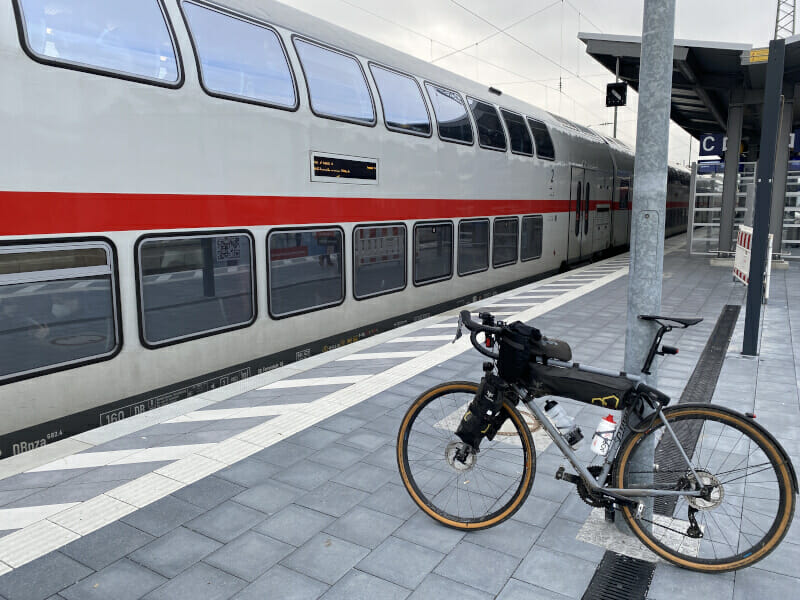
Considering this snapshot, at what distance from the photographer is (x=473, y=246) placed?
10.7 metres

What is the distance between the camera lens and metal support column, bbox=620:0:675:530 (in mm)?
3109

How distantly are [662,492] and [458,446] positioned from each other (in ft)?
3.51

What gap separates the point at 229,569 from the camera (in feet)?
10.1

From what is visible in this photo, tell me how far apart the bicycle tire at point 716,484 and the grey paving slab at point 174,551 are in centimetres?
213

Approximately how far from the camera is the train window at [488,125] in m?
10.4

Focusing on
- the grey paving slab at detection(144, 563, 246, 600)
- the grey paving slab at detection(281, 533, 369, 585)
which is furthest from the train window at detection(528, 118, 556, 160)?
the grey paving slab at detection(144, 563, 246, 600)

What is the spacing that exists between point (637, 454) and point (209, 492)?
8.01ft

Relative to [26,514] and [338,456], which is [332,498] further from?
[26,514]

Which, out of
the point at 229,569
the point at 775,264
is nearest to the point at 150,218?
the point at 229,569

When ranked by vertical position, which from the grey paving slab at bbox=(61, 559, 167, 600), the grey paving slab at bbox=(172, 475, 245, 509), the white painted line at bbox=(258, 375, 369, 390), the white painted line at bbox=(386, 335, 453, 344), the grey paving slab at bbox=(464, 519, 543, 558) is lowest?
the grey paving slab at bbox=(464, 519, 543, 558)

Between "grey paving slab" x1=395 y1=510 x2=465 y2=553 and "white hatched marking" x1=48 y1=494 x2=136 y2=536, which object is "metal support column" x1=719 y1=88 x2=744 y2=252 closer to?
"grey paving slab" x1=395 y1=510 x2=465 y2=553

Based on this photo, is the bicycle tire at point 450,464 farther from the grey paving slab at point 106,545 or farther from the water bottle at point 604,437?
the grey paving slab at point 106,545

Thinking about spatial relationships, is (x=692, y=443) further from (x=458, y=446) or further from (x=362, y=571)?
(x=362, y=571)

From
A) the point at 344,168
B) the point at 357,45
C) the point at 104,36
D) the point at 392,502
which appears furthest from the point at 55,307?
the point at 357,45
